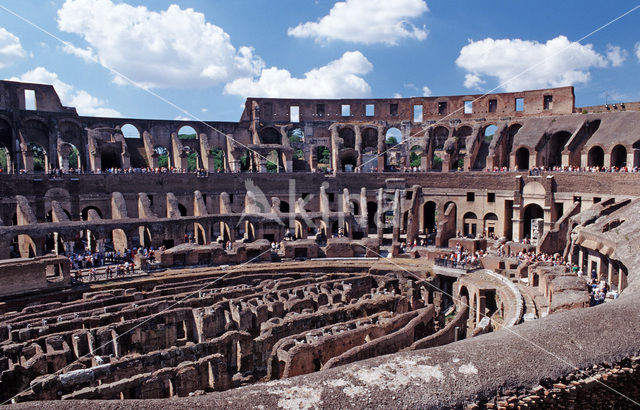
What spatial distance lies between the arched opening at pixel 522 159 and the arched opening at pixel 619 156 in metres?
6.62

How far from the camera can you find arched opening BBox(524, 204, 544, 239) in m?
34.6

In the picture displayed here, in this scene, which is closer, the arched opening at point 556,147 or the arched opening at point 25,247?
the arched opening at point 25,247

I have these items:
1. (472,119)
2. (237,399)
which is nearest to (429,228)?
(472,119)

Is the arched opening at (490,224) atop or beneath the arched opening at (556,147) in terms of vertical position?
beneath

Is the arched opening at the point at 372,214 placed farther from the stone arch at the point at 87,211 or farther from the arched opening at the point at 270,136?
the stone arch at the point at 87,211

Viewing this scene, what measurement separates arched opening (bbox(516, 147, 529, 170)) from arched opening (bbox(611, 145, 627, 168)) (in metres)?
6.62

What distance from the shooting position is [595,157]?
3475 cm

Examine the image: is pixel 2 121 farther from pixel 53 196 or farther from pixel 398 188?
pixel 398 188

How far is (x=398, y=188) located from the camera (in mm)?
37094

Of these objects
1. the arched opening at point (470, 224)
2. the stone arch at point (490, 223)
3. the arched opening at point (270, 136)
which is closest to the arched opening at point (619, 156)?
the stone arch at point (490, 223)

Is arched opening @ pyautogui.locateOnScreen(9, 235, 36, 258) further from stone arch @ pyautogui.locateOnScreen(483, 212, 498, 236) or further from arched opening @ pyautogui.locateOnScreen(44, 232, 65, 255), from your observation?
stone arch @ pyautogui.locateOnScreen(483, 212, 498, 236)

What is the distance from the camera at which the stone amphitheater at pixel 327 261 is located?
1012cm

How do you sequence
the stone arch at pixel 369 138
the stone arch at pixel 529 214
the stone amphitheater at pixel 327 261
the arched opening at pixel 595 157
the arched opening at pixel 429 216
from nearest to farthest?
the stone amphitheater at pixel 327 261
the arched opening at pixel 595 157
the stone arch at pixel 529 214
the arched opening at pixel 429 216
the stone arch at pixel 369 138

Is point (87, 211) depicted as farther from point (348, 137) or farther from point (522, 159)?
point (522, 159)
